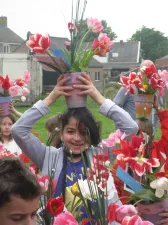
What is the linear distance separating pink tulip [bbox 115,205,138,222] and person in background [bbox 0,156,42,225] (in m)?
0.38

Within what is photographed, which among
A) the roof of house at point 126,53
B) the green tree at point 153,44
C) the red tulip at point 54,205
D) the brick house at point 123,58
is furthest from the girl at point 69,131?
the green tree at point 153,44

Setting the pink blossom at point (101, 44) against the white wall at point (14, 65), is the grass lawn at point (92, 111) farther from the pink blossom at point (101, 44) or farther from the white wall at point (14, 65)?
the white wall at point (14, 65)

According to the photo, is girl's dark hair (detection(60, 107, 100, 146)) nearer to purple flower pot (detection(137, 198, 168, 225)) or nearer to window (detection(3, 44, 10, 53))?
purple flower pot (detection(137, 198, 168, 225))

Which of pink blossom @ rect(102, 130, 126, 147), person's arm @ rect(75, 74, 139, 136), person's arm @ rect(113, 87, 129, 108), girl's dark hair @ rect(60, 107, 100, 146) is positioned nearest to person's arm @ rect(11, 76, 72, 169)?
girl's dark hair @ rect(60, 107, 100, 146)

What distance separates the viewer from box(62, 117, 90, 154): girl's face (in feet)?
9.44

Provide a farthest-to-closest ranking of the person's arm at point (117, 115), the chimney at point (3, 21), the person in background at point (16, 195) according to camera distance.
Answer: the chimney at point (3, 21) → the person's arm at point (117, 115) → the person in background at point (16, 195)

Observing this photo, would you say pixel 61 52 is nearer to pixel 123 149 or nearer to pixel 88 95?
pixel 88 95

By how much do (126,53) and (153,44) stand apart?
17238mm

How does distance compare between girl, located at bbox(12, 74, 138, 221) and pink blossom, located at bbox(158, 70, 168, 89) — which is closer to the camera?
girl, located at bbox(12, 74, 138, 221)

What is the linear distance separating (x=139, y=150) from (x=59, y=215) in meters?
0.49

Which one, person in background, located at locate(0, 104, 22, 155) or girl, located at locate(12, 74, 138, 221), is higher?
girl, located at locate(12, 74, 138, 221)

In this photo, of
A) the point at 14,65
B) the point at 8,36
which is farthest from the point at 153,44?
the point at 14,65

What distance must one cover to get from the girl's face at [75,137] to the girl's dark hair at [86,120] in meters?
0.02

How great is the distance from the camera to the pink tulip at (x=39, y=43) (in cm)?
286
